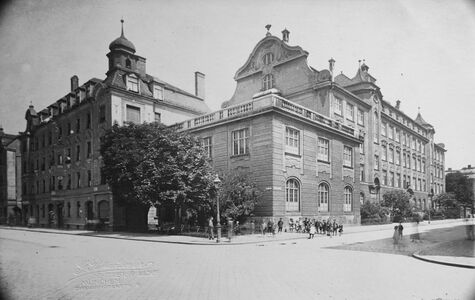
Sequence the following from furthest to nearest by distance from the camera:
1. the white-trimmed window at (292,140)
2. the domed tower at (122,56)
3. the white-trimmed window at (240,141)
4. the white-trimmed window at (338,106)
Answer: the white-trimmed window at (338,106) < the domed tower at (122,56) < the white-trimmed window at (240,141) < the white-trimmed window at (292,140)

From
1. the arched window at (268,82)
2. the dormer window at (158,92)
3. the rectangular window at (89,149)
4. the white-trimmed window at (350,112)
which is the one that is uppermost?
the arched window at (268,82)

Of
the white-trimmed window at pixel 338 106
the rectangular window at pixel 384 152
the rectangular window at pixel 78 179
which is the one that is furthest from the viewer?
the rectangular window at pixel 384 152

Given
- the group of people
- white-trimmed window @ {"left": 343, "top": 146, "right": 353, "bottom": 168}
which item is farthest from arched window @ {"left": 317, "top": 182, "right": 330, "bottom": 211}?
white-trimmed window @ {"left": 343, "top": 146, "right": 353, "bottom": 168}

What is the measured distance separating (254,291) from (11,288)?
668 cm

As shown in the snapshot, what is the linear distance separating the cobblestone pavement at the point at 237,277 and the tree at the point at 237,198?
37.5 ft

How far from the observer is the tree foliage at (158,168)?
25.5 m

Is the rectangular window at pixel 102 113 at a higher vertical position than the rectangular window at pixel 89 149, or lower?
higher

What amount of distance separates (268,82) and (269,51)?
3781 millimetres

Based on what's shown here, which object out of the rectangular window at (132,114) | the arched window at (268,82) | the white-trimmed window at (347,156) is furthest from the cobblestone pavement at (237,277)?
the arched window at (268,82)

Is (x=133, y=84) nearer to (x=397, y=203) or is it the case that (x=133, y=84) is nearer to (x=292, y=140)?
(x=292, y=140)

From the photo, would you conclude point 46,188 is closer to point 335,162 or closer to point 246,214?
point 246,214

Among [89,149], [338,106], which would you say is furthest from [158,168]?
[338,106]

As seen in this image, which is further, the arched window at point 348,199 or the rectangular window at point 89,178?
the rectangular window at point 89,178

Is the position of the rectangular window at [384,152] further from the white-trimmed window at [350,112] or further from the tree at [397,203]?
the white-trimmed window at [350,112]
